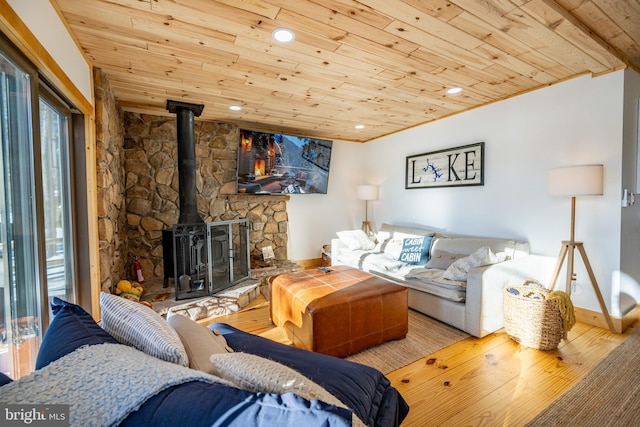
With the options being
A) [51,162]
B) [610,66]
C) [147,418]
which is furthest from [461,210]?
[51,162]

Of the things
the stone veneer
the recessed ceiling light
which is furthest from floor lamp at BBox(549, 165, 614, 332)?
the stone veneer

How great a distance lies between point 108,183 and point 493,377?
340cm

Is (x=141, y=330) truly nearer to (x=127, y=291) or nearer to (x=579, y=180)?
(x=127, y=291)

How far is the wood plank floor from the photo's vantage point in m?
1.55

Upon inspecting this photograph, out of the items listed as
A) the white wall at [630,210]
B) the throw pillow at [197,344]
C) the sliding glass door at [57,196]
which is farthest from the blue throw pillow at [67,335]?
the white wall at [630,210]

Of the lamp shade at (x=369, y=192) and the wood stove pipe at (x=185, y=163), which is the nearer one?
the wood stove pipe at (x=185, y=163)

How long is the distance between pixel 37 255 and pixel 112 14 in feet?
4.66

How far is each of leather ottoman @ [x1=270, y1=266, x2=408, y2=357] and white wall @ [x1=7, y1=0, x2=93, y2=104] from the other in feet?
6.88

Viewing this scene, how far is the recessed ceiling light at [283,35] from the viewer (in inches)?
72.6

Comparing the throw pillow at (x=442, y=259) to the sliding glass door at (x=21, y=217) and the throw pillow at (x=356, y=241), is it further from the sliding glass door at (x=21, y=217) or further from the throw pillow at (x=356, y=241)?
the sliding glass door at (x=21, y=217)

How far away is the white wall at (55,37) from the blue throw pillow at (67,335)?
131 cm

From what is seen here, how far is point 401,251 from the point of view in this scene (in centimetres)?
361

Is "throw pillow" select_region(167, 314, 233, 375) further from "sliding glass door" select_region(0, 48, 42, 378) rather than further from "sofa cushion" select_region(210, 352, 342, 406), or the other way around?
"sliding glass door" select_region(0, 48, 42, 378)

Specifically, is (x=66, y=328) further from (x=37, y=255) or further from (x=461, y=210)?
(x=461, y=210)
